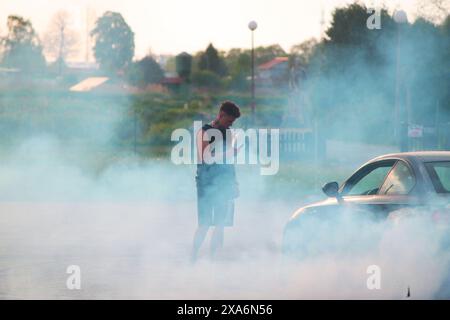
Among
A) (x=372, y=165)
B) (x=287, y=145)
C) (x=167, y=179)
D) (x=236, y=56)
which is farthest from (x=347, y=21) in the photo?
(x=236, y=56)

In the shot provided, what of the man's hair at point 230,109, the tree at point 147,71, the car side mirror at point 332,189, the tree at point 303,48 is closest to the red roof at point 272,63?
the tree at point 303,48

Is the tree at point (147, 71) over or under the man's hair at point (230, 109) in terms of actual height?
A: over

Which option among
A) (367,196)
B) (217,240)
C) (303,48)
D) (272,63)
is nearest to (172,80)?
(303,48)

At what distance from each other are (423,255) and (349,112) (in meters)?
31.2

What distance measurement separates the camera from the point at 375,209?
832cm

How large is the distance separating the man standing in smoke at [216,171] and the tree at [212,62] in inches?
4279

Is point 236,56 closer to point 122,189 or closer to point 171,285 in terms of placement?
point 122,189

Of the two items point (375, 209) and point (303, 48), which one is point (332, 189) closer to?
point (375, 209)

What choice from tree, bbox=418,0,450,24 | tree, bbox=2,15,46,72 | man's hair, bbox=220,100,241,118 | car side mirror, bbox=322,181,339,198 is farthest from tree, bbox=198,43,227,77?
car side mirror, bbox=322,181,339,198

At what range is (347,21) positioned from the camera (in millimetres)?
45188

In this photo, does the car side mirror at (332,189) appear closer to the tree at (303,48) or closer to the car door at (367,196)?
the car door at (367,196)

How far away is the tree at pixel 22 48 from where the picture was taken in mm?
93750

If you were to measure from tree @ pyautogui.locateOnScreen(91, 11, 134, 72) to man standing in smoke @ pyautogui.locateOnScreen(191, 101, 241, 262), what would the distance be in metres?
105

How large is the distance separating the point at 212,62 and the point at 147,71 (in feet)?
44.4
